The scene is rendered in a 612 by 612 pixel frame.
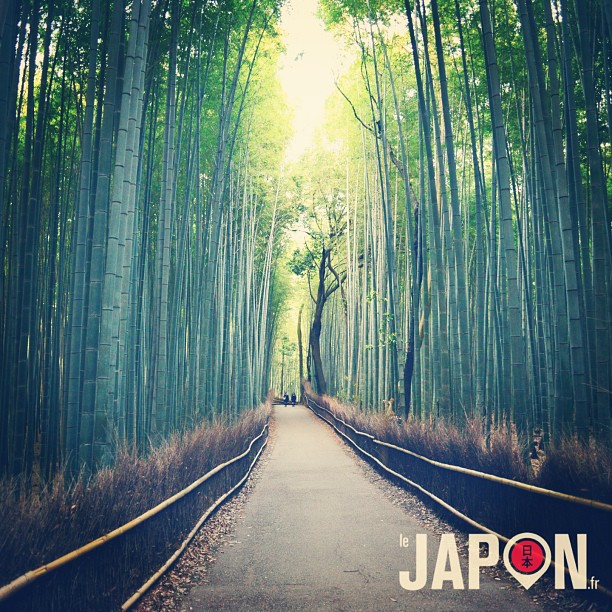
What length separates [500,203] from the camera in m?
3.56

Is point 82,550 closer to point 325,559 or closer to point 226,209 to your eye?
point 325,559

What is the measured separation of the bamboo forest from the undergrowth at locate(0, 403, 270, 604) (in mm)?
293

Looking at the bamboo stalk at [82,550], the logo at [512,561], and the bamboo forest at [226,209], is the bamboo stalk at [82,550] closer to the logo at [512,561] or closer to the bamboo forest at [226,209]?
the bamboo forest at [226,209]

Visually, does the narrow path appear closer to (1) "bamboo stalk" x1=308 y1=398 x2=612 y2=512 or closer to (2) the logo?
(2) the logo

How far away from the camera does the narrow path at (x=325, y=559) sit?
8.05 ft

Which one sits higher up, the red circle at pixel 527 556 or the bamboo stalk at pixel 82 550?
the bamboo stalk at pixel 82 550

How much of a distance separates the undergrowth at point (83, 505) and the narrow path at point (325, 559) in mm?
482

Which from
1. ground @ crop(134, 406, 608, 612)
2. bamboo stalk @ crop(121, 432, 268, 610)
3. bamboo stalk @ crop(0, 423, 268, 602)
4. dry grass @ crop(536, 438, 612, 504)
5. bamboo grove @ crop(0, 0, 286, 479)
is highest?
bamboo grove @ crop(0, 0, 286, 479)

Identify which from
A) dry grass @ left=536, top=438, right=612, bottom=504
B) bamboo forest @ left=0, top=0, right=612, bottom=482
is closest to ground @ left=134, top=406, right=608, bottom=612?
dry grass @ left=536, top=438, right=612, bottom=504

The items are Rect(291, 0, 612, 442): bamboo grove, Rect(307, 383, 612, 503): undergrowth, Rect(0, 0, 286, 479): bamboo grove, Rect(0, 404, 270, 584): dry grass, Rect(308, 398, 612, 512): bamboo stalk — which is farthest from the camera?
Rect(291, 0, 612, 442): bamboo grove

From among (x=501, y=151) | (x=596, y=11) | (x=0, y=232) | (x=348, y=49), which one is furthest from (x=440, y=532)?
(x=348, y=49)

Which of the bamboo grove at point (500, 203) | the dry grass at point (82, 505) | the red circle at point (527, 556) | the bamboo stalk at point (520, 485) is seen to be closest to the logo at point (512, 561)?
the red circle at point (527, 556)

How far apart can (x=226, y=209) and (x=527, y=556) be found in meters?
6.30

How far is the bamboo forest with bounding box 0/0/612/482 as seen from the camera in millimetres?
3207
